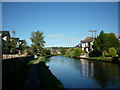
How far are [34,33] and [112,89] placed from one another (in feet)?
185

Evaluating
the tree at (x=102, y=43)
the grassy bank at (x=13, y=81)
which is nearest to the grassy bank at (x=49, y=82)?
the grassy bank at (x=13, y=81)

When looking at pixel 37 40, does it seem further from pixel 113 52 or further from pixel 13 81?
pixel 13 81

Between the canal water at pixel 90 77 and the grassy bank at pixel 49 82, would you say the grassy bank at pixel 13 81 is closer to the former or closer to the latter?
the grassy bank at pixel 49 82

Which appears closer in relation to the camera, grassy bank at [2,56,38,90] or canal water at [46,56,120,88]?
grassy bank at [2,56,38,90]

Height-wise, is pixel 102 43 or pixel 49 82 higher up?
pixel 102 43

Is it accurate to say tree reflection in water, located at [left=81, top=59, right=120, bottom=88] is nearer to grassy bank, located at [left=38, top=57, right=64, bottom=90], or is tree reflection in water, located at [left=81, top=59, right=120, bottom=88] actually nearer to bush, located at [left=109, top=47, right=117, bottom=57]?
grassy bank, located at [left=38, top=57, right=64, bottom=90]

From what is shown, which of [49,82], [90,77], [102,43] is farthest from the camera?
[102,43]

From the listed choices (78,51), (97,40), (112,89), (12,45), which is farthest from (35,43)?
(112,89)

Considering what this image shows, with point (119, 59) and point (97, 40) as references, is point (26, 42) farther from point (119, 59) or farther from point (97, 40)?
point (119, 59)

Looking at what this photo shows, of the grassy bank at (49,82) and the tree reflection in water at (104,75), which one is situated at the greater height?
the grassy bank at (49,82)

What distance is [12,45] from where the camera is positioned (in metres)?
40.5

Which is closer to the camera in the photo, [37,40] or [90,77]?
[90,77]

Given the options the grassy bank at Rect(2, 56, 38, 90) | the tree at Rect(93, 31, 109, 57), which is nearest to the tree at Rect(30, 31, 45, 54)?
the tree at Rect(93, 31, 109, 57)

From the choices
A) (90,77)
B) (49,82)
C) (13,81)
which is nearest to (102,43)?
(90,77)
